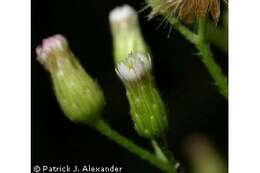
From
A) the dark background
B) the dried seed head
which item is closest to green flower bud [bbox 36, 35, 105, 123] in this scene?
the dark background

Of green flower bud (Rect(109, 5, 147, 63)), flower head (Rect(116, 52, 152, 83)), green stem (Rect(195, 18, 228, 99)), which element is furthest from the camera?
green flower bud (Rect(109, 5, 147, 63))

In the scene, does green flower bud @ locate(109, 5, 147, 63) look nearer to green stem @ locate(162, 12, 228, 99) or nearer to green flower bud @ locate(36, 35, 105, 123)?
green flower bud @ locate(36, 35, 105, 123)

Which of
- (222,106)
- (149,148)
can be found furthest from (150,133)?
(222,106)

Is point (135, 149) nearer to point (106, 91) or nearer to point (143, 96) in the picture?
point (143, 96)

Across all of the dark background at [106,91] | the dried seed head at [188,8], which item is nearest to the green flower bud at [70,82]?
the dark background at [106,91]

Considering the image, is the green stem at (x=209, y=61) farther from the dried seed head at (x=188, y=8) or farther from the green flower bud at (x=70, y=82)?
the green flower bud at (x=70, y=82)

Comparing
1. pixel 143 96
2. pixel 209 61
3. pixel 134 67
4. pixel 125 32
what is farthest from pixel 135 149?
pixel 125 32
